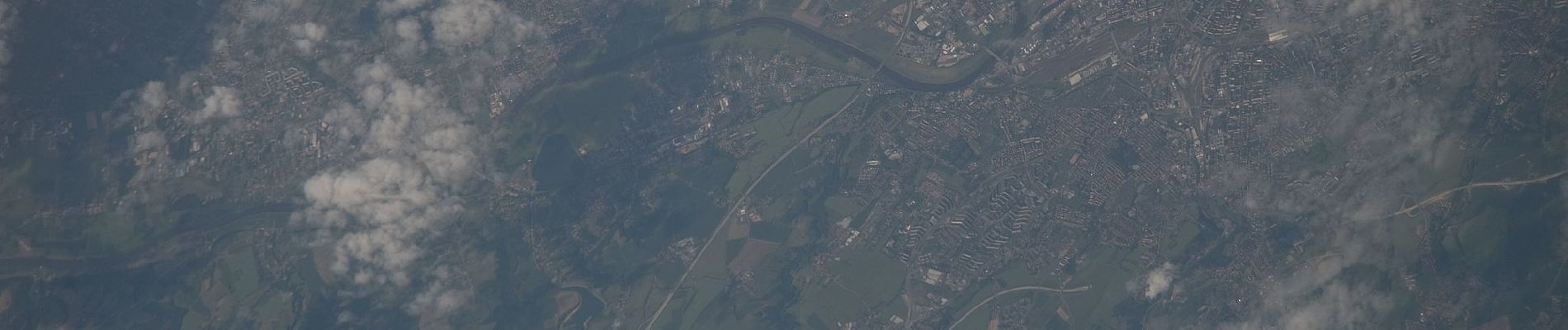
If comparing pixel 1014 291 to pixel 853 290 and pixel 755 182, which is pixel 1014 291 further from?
pixel 755 182

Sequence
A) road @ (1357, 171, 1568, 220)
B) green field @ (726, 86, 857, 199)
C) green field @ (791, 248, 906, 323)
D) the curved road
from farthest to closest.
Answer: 1. green field @ (726, 86, 857, 199)
2. green field @ (791, 248, 906, 323)
3. the curved road
4. road @ (1357, 171, 1568, 220)

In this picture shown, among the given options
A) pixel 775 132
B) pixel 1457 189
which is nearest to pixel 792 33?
pixel 775 132

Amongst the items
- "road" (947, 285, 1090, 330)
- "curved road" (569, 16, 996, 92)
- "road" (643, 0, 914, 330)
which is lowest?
"road" (947, 285, 1090, 330)

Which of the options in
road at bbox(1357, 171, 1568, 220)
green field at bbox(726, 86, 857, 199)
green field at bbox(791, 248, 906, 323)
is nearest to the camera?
road at bbox(1357, 171, 1568, 220)


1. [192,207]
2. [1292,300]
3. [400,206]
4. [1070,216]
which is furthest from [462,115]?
[1292,300]

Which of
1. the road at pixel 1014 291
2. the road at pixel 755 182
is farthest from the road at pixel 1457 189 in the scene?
the road at pixel 755 182

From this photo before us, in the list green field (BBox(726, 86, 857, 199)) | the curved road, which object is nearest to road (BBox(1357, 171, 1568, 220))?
the curved road

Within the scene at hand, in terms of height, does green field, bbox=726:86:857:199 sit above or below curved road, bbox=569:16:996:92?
below

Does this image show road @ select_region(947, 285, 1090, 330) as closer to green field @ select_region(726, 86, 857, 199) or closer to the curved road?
the curved road
